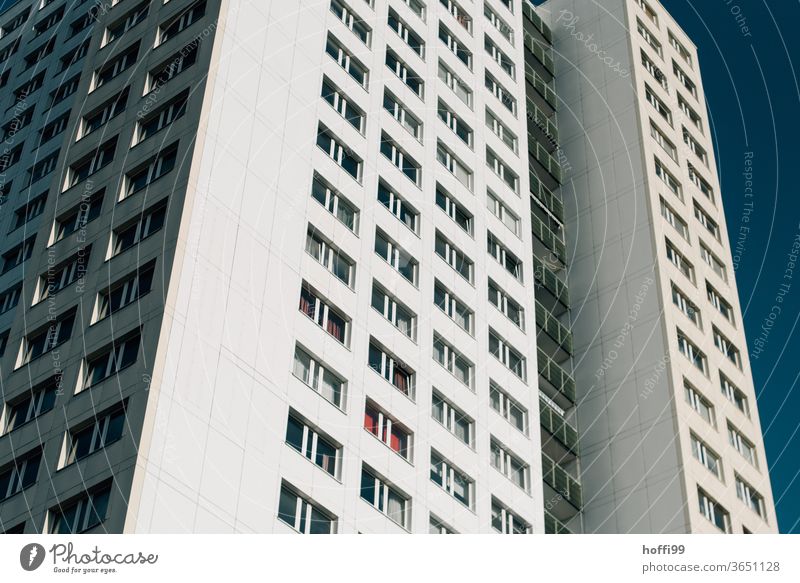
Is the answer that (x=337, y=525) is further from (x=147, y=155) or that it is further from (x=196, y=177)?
(x=147, y=155)

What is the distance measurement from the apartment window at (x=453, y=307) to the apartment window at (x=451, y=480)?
753 cm

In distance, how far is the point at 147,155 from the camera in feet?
162

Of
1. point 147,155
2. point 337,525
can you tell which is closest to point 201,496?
point 337,525

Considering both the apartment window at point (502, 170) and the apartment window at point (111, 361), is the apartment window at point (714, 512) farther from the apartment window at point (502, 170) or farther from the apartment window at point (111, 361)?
the apartment window at point (111, 361)

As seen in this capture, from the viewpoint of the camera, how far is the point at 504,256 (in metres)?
60.7

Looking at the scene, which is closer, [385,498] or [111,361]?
[111,361]

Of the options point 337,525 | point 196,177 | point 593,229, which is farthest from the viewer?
point 593,229

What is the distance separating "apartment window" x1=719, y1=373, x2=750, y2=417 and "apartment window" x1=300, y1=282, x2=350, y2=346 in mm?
26859

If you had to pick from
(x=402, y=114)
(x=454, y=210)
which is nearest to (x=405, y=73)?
(x=402, y=114)

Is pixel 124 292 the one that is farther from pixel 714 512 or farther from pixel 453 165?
pixel 714 512

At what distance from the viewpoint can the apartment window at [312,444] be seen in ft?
Result: 142

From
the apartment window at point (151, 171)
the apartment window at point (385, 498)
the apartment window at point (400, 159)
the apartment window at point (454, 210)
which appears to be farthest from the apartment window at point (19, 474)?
the apartment window at point (454, 210)

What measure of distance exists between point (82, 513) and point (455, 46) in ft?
121

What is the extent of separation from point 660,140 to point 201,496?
149ft
